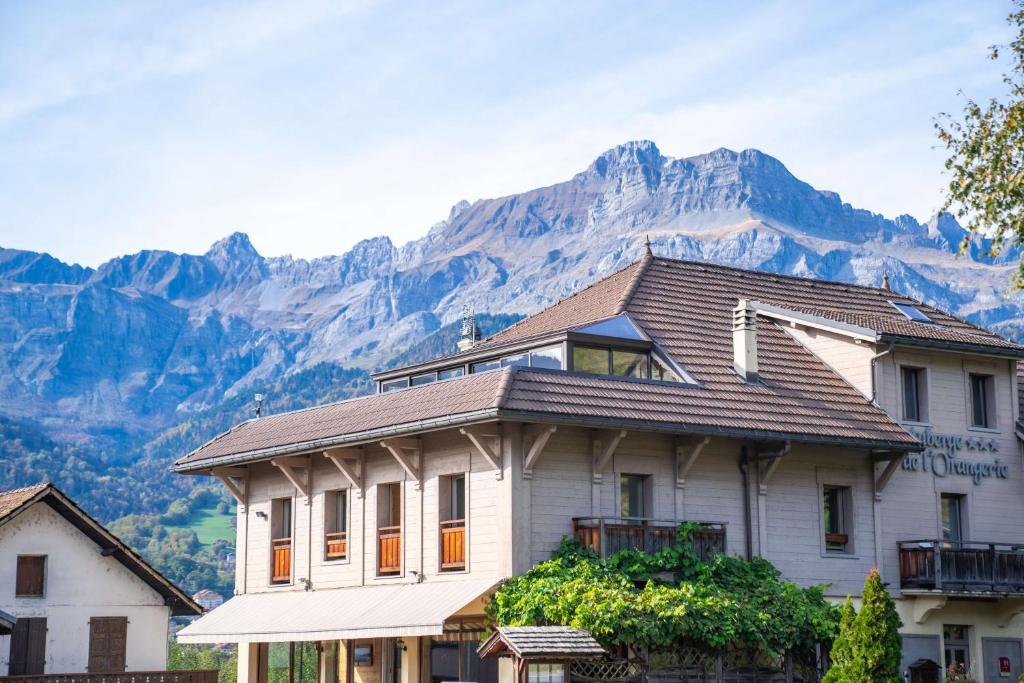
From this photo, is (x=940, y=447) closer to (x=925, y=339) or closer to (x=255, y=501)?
(x=925, y=339)

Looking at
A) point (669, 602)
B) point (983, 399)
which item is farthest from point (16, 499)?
point (983, 399)

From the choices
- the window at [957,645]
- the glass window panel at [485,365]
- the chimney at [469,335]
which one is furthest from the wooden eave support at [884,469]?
the chimney at [469,335]

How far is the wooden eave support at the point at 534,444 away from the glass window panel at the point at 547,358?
2.86 meters

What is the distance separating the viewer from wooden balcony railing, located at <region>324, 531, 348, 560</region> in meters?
35.5

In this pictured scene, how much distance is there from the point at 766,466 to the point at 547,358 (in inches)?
207

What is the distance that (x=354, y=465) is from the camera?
34.9 metres

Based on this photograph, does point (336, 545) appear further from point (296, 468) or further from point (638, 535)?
point (638, 535)

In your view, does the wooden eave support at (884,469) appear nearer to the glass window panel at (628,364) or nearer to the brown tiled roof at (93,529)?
the glass window panel at (628,364)

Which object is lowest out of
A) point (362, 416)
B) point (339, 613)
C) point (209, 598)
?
point (339, 613)

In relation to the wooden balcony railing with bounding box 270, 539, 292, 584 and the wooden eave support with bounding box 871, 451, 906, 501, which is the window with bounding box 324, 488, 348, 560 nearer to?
the wooden balcony railing with bounding box 270, 539, 292, 584

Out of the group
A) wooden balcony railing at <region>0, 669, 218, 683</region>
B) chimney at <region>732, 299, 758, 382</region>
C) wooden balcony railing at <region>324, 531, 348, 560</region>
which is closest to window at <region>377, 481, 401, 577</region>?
wooden balcony railing at <region>324, 531, 348, 560</region>

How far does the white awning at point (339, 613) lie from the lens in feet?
98.1

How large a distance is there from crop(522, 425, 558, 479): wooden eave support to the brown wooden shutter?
1804 centimetres

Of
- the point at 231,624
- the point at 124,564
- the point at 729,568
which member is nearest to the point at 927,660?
the point at 729,568
